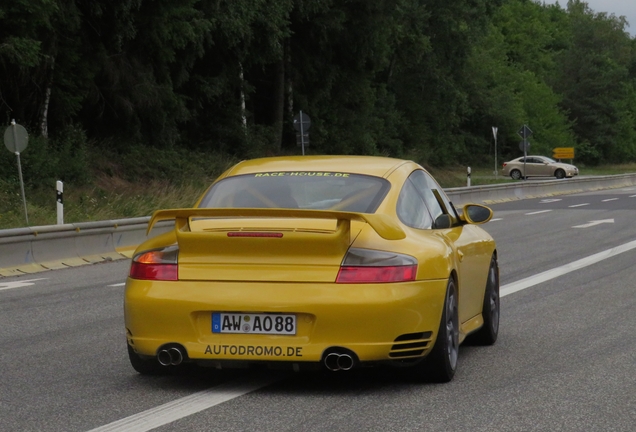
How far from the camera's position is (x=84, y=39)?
35.9 m

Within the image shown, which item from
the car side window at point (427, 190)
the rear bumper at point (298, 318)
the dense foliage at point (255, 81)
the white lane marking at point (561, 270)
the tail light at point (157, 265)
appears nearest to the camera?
the rear bumper at point (298, 318)

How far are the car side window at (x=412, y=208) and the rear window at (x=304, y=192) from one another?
133 mm

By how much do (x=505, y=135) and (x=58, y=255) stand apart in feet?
253

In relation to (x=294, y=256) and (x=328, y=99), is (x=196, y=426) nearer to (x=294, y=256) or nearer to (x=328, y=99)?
(x=294, y=256)

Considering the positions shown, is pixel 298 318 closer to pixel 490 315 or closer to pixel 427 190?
pixel 427 190

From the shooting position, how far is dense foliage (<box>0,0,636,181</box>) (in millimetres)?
34281

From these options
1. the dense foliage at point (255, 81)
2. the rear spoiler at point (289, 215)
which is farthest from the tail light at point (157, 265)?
the dense foliage at point (255, 81)

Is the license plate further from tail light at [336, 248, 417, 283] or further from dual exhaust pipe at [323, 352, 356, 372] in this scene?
tail light at [336, 248, 417, 283]

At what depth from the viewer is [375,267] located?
664 centimetres

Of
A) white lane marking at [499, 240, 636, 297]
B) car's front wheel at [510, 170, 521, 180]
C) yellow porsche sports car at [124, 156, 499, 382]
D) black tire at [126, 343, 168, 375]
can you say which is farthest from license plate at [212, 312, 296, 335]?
car's front wheel at [510, 170, 521, 180]

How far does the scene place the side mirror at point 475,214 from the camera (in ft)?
28.3

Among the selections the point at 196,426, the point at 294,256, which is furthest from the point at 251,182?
the point at 196,426

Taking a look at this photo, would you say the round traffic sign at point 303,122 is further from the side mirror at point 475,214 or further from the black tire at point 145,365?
the black tire at point 145,365

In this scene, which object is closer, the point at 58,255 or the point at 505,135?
the point at 58,255
